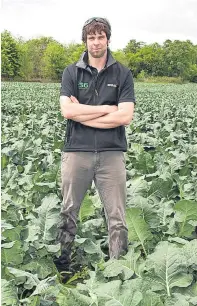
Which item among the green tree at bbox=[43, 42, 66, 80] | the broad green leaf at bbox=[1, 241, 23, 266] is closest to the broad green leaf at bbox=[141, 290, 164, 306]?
the broad green leaf at bbox=[1, 241, 23, 266]

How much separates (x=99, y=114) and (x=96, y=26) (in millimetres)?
557

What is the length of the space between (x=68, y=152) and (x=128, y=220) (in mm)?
663

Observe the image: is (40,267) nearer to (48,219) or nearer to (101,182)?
(48,219)

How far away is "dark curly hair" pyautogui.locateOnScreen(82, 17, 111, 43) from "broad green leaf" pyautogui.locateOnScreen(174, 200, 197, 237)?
1336mm

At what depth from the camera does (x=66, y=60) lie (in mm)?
73625

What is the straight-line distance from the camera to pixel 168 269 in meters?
3.14

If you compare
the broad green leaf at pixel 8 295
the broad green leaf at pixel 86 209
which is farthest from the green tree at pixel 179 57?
the broad green leaf at pixel 8 295

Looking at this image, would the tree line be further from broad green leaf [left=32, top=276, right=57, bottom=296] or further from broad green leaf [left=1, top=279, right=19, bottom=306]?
broad green leaf [left=1, top=279, right=19, bottom=306]

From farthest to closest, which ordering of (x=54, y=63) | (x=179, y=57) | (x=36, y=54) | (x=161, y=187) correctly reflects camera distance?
1. (x=179, y=57)
2. (x=36, y=54)
3. (x=54, y=63)
4. (x=161, y=187)

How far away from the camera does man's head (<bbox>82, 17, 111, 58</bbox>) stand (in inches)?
135

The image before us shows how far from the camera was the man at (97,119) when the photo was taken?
3.54 meters

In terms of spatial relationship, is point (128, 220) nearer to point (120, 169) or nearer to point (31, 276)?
point (120, 169)

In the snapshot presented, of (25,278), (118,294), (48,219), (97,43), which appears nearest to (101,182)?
(48,219)

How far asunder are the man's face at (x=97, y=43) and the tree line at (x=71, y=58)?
5753 cm
